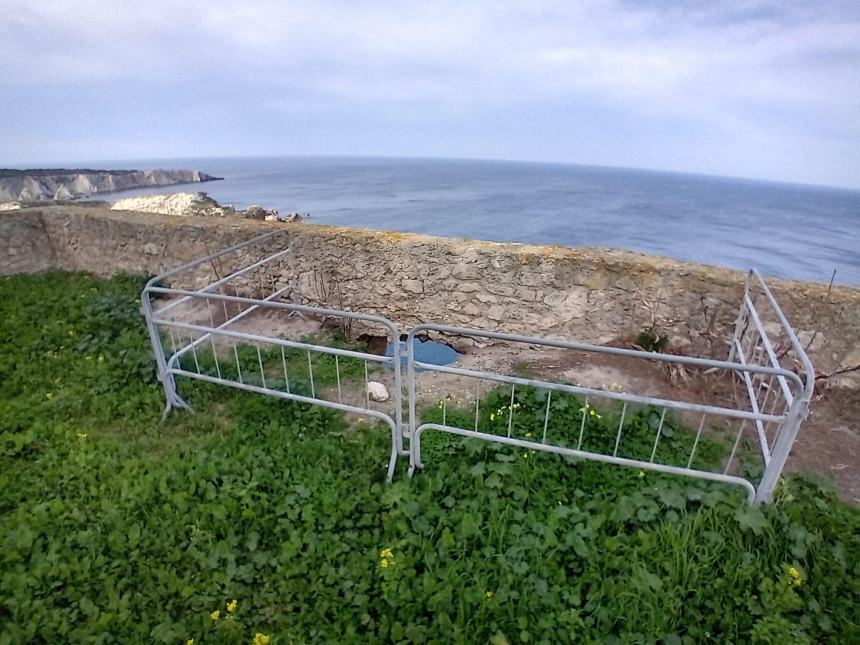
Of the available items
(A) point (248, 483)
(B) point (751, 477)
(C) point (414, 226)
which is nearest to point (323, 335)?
(A) point (248, 483)

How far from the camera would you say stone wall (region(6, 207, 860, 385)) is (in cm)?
476

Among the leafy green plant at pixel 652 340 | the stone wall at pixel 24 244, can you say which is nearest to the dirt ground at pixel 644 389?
the leafy green plant at pixel 652 340

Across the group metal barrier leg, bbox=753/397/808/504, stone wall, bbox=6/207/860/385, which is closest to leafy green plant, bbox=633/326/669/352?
stone wall, bbox=6/207/860/385

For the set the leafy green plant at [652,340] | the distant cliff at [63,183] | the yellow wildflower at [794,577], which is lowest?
the distant cliff at [63,183]

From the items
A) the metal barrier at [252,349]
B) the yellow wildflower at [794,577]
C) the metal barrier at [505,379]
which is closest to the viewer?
the yellow wildflower at [794,577]

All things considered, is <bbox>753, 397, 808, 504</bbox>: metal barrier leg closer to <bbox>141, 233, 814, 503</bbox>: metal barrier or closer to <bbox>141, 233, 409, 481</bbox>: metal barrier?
<bbox>141, 233, 814, 503</bbox>: metal barrier

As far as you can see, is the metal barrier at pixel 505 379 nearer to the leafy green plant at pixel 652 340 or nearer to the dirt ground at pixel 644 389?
the dirt ground at pixel 644 389

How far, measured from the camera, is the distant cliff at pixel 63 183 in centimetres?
5428

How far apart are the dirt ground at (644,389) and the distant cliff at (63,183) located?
51137 mm

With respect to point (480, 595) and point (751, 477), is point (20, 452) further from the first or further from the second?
point (751, 477)

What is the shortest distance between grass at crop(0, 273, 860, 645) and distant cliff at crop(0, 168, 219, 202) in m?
50.9

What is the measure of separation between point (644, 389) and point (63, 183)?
82726 mm

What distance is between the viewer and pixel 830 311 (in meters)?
4.60

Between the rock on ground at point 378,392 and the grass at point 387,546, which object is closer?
the grass at point 387,546
